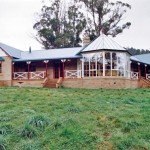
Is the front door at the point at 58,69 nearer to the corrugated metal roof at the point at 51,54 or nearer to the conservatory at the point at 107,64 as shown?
the corrugated metal roof at the point at 51,54

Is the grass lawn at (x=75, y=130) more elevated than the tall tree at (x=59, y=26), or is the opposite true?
the tall tree at (x=59, y=26)

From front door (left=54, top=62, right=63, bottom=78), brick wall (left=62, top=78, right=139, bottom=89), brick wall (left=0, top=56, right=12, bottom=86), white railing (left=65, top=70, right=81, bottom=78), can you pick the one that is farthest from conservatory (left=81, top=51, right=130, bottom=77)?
brick wall (left=0, top=56, right=12, bottom=86)

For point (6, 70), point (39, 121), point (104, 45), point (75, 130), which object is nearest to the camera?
point (75, 130)

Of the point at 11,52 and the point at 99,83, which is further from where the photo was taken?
the point at 11,52

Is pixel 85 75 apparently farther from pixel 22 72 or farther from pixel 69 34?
pixel 69 34

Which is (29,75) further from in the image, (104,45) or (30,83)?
(104,45)

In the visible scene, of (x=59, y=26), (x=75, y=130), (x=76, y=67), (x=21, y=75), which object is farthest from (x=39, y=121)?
(x=59, y=26)

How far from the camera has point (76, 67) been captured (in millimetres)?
28547

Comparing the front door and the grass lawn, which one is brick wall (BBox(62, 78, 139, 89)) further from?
the grass lawn

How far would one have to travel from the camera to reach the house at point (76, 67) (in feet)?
81.9

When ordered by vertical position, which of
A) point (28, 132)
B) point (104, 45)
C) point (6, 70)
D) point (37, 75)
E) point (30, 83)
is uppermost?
point (104, 45)

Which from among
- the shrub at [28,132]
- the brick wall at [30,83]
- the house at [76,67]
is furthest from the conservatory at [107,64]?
the shrub at [28,132]

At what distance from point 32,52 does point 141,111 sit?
75.1 ft

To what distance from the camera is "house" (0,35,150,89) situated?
25.0 metres
